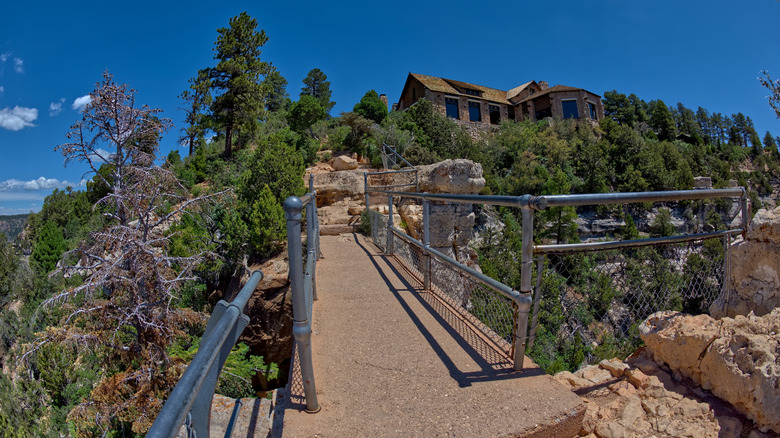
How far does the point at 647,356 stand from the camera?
267cm

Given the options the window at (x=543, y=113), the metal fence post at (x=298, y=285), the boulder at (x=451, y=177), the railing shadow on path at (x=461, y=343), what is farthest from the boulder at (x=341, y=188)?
the window at (x=543, y=113)

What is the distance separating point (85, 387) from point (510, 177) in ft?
66.0

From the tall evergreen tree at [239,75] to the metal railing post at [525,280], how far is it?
19419mm

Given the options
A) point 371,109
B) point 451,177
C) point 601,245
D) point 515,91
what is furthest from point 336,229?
point 515,91

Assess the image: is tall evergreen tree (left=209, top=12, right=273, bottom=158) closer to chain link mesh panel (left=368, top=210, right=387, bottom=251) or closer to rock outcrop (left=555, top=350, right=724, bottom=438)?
chain link mesh panel (left=368, top=210, right=387, bottom=251)

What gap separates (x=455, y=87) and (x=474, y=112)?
3.09 m

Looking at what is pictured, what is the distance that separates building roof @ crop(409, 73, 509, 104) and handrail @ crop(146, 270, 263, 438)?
32.9 metres

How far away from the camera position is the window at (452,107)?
33219mm

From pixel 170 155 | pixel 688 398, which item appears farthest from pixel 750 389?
pixel 170 155

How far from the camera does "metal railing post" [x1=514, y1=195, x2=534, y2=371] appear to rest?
2073 mm

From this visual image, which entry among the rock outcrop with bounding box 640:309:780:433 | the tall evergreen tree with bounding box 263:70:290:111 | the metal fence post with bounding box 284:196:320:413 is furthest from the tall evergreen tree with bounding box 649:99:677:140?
the metal fence post with bounding box 284:196:320:413

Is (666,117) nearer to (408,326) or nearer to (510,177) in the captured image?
(510,177)

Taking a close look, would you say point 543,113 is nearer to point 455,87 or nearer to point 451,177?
point 455,87

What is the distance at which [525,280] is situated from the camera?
2.15 metres
